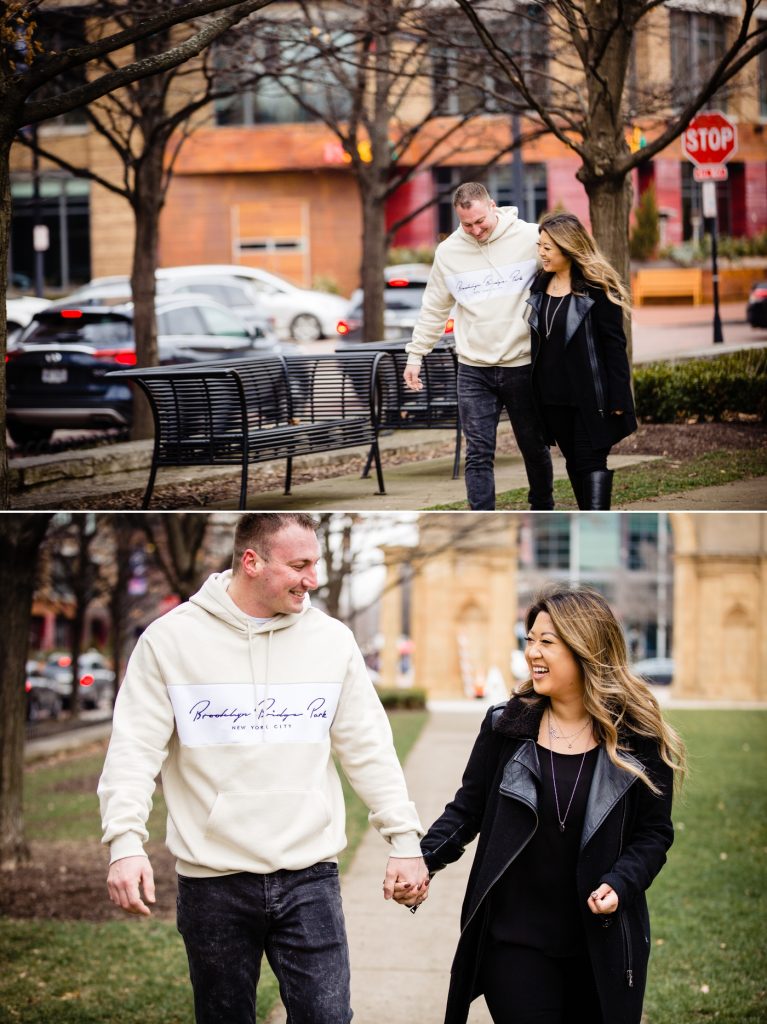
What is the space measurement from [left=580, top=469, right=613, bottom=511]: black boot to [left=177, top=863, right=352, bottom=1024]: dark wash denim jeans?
3.08 metres

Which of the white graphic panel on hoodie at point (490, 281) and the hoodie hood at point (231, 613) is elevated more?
the white graphic panel on hoodie at point (490, 281)

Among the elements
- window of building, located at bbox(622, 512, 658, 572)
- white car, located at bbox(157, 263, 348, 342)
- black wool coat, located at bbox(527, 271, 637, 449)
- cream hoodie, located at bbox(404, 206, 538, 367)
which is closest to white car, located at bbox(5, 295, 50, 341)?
white car, located at bbox(157, 263, 348, 342)

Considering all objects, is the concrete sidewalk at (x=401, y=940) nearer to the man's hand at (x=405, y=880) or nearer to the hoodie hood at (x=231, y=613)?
the man's hand at (x=405, y=880)

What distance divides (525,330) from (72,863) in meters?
6.31

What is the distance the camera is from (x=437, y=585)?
103 feet

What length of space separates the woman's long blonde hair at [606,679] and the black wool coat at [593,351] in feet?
7.67

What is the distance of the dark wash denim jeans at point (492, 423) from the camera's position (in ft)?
22.9

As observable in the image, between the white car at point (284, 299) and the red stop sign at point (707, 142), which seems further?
the white car at point (284, 299)

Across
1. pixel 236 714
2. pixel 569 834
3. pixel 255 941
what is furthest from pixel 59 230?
pixel 569 834

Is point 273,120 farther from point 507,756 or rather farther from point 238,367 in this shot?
point 507,756

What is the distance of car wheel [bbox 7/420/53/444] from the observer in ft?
44.1

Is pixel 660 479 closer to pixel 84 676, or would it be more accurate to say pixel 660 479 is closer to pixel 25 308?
pixel 25 308

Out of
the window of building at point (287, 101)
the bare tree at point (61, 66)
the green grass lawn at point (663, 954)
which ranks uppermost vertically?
the window of building at point (287, 101)

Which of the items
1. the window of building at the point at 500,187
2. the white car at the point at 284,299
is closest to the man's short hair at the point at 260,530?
the window of building at the point at 500,187
